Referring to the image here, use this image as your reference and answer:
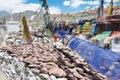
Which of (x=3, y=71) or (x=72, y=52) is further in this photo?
(x=3, y=71)

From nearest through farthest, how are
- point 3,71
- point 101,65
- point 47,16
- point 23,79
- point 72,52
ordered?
point 101,65
point 23,79
point 72,52
point 3,71
point 47,16

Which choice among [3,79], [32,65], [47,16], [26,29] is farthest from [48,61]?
[47,16]

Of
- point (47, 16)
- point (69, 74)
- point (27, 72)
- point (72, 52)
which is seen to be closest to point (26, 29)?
point (47, 16)

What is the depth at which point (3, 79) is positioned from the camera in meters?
12.1

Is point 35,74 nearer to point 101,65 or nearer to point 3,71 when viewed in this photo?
point 101,65

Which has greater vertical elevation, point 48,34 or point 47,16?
point 47,16

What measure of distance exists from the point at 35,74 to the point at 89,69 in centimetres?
157

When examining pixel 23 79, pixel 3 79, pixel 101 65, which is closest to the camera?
pixel 101 65

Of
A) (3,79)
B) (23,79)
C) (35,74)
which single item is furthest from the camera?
(3,79)

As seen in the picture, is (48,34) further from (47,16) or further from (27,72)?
(27,72)

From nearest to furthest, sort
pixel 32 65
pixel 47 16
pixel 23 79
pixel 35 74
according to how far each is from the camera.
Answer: pixel 35 74, pixel 32 65, pixel 23 79, pixel 47 16

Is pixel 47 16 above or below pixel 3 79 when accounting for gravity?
above

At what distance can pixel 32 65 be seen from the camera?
8.56 meters

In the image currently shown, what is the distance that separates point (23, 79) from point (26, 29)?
10498 millimetres
